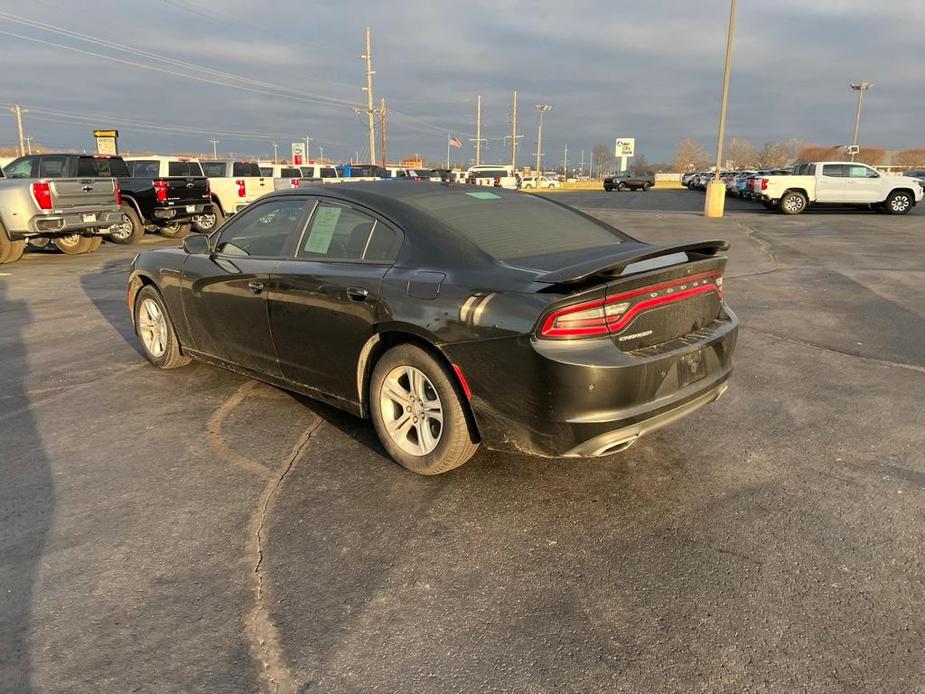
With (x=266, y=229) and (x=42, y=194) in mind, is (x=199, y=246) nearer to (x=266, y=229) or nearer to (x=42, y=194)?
(x=266, y=229)

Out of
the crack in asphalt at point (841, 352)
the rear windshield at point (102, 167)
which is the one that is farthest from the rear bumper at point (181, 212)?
the crack in asphalt at point (841, 352)

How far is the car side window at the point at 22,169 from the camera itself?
1388 cm

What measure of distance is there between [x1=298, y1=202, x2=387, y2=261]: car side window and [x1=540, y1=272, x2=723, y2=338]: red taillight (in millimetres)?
1255

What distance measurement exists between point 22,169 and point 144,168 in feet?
13.1

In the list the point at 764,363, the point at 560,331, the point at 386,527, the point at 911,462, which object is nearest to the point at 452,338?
the point at 560,331

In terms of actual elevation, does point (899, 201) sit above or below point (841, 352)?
above

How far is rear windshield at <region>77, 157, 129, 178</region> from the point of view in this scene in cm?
1420

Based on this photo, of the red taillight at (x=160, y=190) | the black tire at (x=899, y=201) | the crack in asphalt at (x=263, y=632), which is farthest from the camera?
the black tire at (x=899, y=201)

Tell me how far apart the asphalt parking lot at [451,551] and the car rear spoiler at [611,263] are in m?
1.16

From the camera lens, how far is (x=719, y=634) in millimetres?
2484

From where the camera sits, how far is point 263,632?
2533mm

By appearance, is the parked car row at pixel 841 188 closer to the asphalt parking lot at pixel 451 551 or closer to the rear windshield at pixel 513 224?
the rear windshield at pixel 513 224

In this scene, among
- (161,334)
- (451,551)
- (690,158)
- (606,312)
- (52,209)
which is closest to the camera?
(451,551)

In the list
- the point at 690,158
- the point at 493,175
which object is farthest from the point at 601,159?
the point at 493,175
